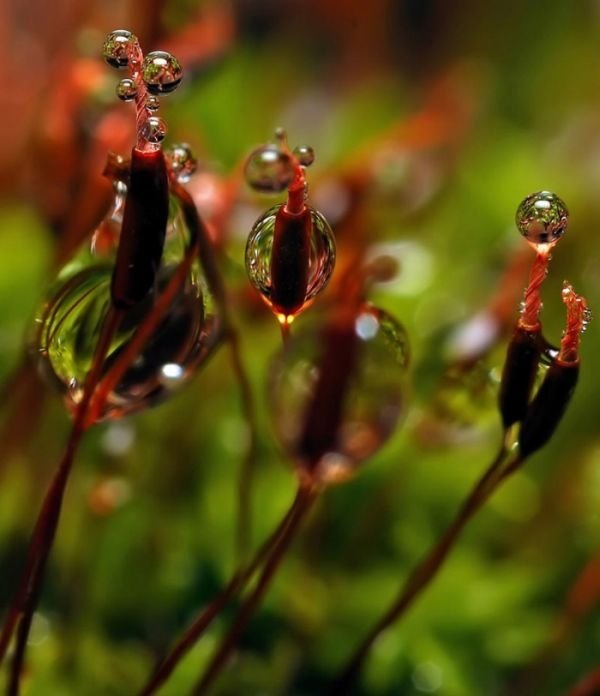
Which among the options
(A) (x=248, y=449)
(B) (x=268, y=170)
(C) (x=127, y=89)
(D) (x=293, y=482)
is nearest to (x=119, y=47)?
(C) (x=127, y=89)

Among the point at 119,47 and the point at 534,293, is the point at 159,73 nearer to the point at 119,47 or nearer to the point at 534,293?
the point at 119,47

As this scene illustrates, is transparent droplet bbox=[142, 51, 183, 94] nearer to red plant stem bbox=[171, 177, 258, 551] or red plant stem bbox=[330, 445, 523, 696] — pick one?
red plant stem bbox=[171, 177, 258, 551]

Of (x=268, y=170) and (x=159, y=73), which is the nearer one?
(x=159, y=73)

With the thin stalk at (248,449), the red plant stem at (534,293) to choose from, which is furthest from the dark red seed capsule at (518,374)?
the thin stalk at (248,449)

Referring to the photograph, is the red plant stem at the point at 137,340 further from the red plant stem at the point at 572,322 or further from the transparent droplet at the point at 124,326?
the red plant stem at the point at 572,322

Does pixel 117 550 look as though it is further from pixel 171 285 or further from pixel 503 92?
pixel 503 92

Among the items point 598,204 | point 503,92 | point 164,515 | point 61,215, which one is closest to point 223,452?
point 164,515
